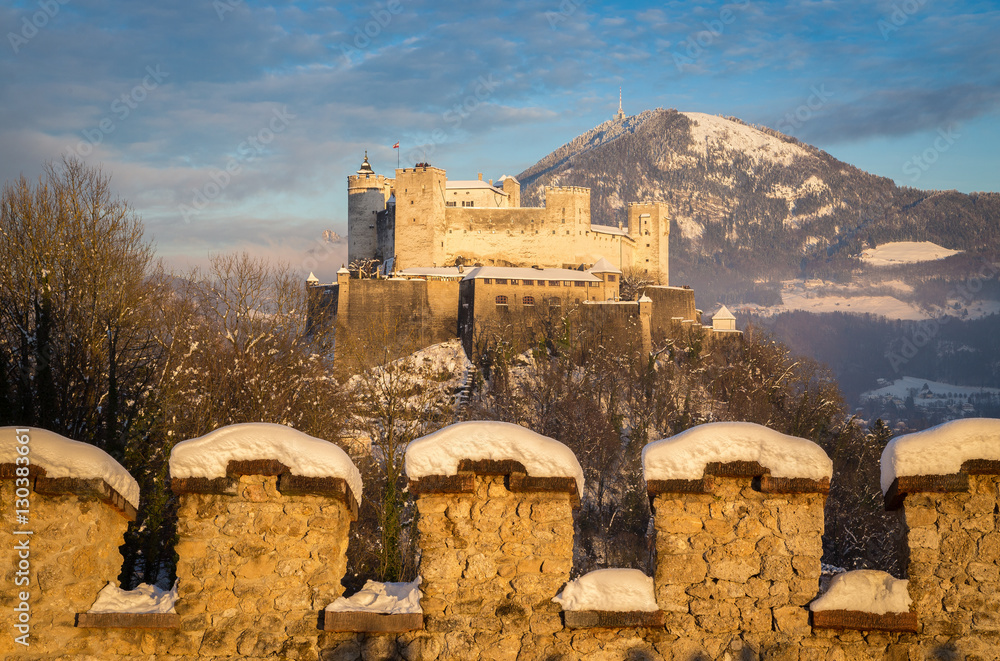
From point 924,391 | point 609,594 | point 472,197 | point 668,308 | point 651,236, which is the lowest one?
point 609,594

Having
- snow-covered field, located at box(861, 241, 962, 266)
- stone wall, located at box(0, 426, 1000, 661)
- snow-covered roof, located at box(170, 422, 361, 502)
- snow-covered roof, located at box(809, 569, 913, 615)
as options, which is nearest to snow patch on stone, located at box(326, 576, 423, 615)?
stone wall, located at box(0, 426, 1000, 661)

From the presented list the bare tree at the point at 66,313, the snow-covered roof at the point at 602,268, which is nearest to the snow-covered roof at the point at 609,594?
the bare tree at the point at 66,313

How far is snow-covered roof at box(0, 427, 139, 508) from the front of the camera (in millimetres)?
5348

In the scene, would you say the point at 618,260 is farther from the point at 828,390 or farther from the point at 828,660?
the point at 828,660

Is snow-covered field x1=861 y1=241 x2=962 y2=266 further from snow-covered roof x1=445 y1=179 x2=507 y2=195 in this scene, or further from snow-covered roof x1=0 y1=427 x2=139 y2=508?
snow-covered roof x1=0 y1=427 x2=139 y2=508

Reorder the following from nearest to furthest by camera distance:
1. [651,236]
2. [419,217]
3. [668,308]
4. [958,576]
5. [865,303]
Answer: [958,576]
[668,308]
[419,217]
[651,236]
[865,303]

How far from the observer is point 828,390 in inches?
2039

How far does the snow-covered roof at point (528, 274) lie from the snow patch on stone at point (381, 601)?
50.2 meters

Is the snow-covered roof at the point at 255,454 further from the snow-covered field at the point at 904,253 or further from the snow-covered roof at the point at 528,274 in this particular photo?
the snow-covered field at the point at 904,253

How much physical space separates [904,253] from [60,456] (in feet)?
627

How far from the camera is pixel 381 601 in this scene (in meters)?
5.28

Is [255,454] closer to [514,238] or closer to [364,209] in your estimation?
[514,238]

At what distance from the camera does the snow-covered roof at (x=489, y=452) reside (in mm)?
5168

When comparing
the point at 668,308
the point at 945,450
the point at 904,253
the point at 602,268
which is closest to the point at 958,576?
the point at 945,450
